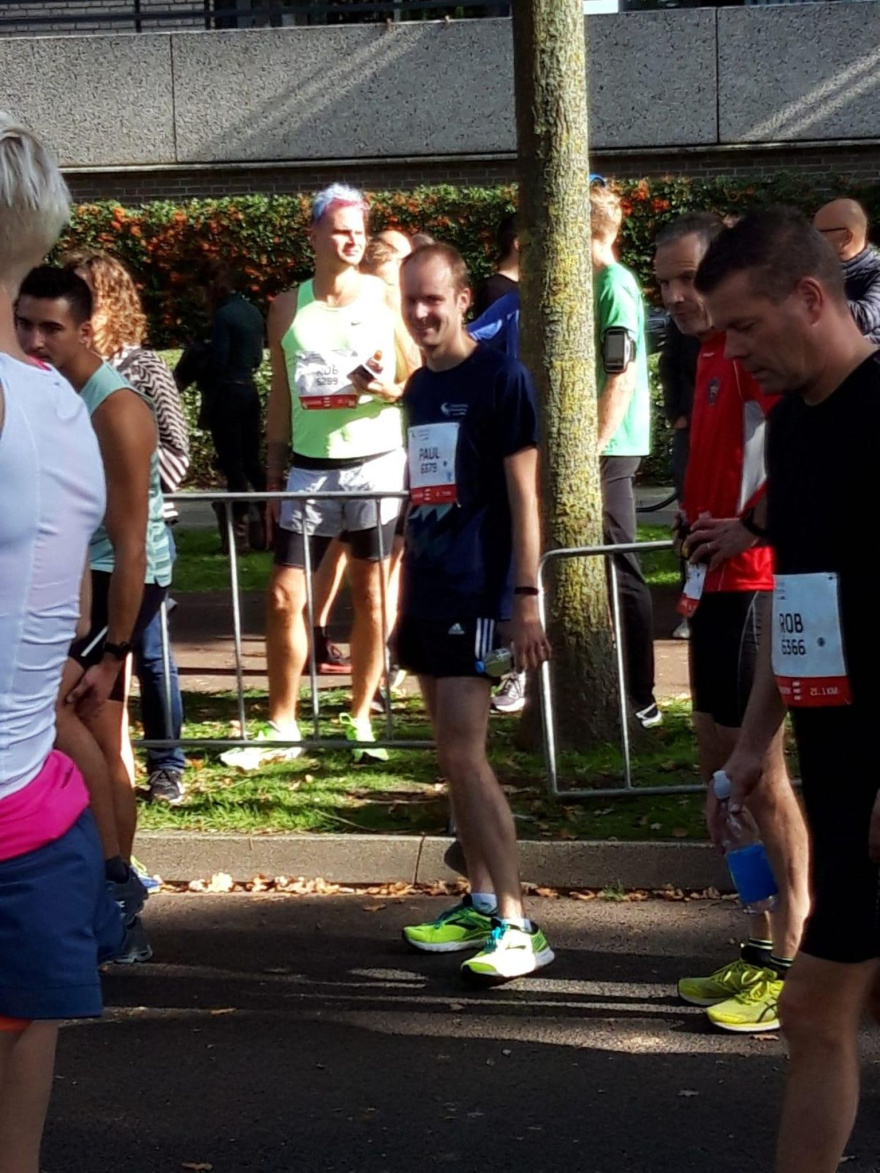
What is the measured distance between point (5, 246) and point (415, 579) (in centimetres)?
273

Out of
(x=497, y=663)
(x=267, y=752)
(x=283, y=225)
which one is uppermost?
(x=283, y=225)

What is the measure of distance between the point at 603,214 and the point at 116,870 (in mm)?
3572

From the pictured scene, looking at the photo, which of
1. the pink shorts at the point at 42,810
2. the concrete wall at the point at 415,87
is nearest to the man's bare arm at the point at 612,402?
the pink shorts at the point at 42,810

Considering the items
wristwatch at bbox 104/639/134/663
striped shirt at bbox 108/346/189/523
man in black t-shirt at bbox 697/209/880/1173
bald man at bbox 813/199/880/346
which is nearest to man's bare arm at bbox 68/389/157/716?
wristwatch at bbox 104/639/134/663

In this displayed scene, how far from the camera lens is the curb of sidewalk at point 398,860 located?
5848 mm

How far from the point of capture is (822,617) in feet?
10.1

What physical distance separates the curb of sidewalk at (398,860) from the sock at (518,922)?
2.83ft

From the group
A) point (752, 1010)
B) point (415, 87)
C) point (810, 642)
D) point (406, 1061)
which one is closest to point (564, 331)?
point (752, 1010)

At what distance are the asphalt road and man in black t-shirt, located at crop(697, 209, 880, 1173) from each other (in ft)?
2.74

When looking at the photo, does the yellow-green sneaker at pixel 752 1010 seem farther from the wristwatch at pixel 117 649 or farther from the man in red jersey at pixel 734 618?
the wristwatch at pixel 117 649

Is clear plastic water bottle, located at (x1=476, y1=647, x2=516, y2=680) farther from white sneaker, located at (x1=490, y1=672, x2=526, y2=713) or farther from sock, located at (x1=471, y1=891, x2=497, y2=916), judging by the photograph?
white sneaker, located at (x1=490, y1=672, x2=526, y2=713)

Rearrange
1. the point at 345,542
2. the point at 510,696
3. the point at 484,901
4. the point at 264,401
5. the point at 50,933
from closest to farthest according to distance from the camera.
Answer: the point at 50,933, the point at 484,901, the point at 345,542, the point at 510,696, the point at 264,401

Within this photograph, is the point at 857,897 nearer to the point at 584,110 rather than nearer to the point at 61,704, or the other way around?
the point at 61,704

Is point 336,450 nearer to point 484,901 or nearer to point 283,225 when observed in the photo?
point 484,901
